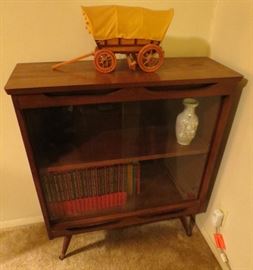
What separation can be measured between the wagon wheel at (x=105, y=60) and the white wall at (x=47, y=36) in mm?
232

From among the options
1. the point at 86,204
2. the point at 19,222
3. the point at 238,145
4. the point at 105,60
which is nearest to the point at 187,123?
the point at 238,145

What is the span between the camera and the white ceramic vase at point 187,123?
1016 mm

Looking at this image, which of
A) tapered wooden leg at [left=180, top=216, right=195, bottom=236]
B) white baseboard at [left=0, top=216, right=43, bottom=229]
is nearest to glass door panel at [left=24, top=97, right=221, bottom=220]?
tapered wooden leg at [left=180, top=216, right=195, bottom=236]

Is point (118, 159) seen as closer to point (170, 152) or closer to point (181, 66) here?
point (170, 152)

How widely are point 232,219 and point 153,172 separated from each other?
0.41 metres

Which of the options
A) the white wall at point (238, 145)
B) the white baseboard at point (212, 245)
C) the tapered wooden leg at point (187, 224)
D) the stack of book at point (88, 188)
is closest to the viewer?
the white wall at point (238, 145)

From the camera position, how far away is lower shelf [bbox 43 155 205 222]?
1117 millimetres

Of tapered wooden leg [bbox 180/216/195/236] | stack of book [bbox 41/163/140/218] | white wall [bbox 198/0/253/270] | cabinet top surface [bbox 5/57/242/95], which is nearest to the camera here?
cabinet top surface [bbox 5/57/242/95]

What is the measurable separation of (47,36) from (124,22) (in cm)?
35

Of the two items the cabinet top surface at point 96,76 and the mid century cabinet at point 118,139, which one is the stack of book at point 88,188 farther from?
the cabinet top surface at point 96,76

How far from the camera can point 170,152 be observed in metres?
1.07

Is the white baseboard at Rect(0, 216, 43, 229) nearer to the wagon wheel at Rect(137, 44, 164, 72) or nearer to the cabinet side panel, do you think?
the cabinet side panel

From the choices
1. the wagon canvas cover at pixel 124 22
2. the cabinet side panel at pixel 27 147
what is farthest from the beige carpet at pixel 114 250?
the wagon canvas cover at pixel 124 22

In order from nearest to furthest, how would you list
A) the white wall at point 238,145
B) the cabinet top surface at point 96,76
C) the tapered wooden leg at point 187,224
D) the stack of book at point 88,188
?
1. the cabinet top surface at point 96,76
2. the white wall at point 238,145
3. the stack of book at point 88,188
4. the tapered wooden leg at point 187,224
